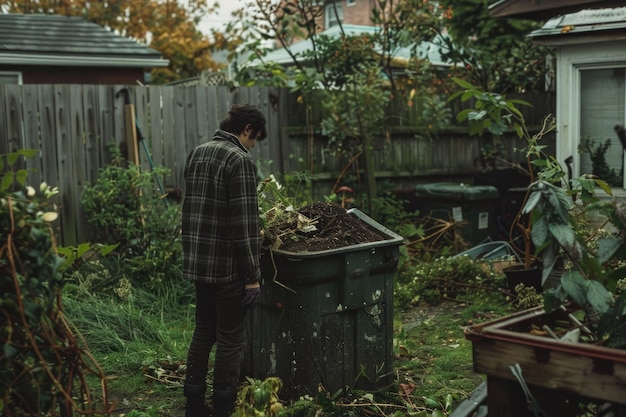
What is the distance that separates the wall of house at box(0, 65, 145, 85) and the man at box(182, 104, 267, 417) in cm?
1049

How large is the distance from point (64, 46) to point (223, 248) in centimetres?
1120

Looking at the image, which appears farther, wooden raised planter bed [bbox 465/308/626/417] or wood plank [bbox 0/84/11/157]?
wood plank [bbox 0/84/11/157]

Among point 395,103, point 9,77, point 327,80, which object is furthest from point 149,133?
point 9,77

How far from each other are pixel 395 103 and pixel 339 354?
21.2ft

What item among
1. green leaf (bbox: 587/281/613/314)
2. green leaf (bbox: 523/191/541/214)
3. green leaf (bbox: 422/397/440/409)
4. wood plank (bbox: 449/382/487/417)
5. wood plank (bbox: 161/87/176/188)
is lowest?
green leaf (bbox: 422/397/440/409)

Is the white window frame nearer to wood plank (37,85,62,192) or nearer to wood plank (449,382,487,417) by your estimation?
wood plank (37,85,62,192)

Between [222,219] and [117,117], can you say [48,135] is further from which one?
[222,219]

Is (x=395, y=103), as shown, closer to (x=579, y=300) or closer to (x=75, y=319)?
(x=75, y=319)

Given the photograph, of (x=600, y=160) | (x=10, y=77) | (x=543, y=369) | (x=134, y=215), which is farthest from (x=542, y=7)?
(x=10, y=77)

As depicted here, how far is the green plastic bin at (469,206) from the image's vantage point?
10148 mm

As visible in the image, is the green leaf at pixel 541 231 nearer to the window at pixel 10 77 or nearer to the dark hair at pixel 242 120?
the dark hair at pixel 242 120

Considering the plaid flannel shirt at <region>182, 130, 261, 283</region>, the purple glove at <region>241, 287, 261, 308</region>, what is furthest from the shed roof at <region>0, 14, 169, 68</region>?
the purple glove at <region>241, 287, 261, 308</region>

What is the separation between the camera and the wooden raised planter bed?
2881 mm

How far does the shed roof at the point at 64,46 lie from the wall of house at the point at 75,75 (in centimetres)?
25
